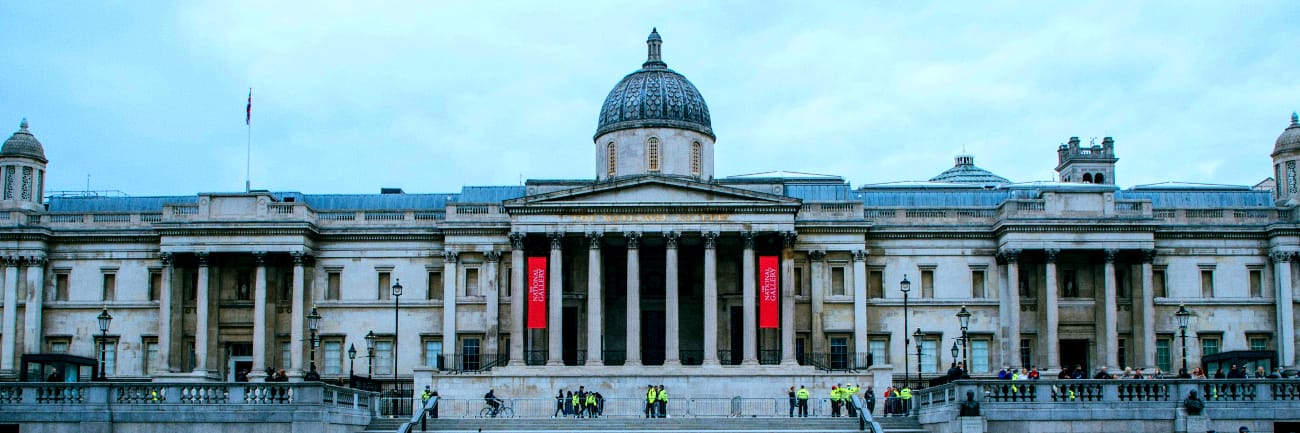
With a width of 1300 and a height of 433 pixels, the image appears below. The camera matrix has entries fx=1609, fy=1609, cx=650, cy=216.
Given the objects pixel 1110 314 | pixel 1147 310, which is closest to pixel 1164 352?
pixel 1147 310

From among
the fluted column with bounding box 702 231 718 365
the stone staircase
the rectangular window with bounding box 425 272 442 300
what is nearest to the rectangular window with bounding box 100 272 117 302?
the rectangular window with bounding box 425 272 442 300

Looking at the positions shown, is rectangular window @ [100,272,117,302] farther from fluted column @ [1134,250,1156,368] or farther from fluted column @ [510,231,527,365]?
fluted column @ [1134,250,1156,368]

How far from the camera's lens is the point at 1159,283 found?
72.8m

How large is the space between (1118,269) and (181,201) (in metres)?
44.0

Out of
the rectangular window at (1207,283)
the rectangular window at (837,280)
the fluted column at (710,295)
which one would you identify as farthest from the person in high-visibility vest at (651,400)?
the rectangular window at (1207,283)

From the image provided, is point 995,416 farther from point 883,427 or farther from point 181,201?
point 181,201

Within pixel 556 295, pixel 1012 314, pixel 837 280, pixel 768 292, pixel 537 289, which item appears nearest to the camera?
pixel 768 292

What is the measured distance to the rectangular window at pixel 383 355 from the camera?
72.1m

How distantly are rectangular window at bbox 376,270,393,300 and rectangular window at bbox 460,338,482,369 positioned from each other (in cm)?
409

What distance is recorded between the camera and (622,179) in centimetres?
6706

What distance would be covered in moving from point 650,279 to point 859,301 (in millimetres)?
9331

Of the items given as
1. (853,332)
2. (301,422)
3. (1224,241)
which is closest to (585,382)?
(853,332)

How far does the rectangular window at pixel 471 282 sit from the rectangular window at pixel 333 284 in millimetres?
5743

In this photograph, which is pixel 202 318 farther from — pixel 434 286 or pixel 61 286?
pixel 434 286
